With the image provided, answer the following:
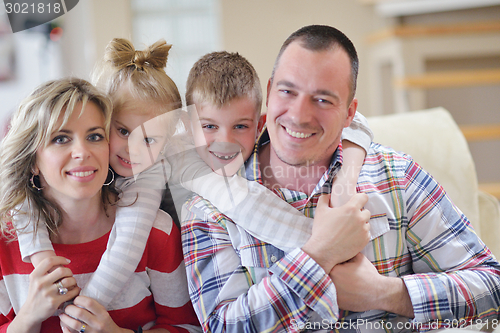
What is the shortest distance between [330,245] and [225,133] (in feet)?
1.18

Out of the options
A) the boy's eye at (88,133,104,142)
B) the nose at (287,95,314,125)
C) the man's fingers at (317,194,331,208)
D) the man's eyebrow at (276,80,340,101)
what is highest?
the man's eyebrow at (276,80,340,101)

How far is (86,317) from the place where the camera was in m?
0.83

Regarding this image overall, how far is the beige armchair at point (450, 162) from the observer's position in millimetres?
1275

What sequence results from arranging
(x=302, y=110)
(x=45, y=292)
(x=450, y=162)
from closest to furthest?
1. (x=45, y=292)
2. (x=302, y=110)
3. (x=450, y=162)

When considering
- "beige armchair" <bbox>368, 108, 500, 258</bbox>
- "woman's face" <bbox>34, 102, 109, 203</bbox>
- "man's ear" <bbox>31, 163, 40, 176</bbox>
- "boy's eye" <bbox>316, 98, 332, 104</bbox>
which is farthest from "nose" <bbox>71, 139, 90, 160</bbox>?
"beige armchair" <bbox>368, 108, 500, 258</bbox>

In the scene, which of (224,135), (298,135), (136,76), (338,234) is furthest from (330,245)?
(136,76)

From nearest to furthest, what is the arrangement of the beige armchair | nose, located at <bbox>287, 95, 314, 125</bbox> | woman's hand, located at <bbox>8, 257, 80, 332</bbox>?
woman's hand, located at <bbox>8, 257, 80, 332</bbox> < nose, located at <bbox>287, 95, 314, 125</bbox> < the beige armchair

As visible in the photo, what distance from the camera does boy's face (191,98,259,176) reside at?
1.00m

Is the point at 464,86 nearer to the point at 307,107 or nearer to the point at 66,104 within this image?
the point at 307,107

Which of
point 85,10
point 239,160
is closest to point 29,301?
point 239,160

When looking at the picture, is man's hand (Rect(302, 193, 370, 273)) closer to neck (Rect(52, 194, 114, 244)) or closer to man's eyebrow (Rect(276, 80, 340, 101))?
man's eyebrow (Rect(276, 80, 340, 101))

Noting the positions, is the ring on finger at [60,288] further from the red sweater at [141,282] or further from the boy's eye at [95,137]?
the boy's eye at [95,137]

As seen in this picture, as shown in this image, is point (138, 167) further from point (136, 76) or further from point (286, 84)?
point (286, 84)

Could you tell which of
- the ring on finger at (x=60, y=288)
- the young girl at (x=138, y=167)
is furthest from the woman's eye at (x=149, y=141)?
the ring on finger at (x=60, y=288)
